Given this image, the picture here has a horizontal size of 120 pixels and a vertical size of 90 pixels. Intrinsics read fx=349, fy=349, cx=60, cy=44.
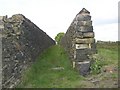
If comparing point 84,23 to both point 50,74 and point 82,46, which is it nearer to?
point 82,46

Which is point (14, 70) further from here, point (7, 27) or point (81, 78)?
point (81, 78)

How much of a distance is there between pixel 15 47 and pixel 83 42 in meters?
3.73

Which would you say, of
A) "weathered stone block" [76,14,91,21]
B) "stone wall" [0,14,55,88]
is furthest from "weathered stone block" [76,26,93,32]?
"stone wall" [0,14,55,88]

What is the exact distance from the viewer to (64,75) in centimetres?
1535

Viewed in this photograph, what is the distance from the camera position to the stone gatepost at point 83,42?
1638 cm

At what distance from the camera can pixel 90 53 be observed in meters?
16.6

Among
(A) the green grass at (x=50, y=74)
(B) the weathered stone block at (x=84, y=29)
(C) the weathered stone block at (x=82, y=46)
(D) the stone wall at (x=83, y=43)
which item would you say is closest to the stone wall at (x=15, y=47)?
(A) the green grass at (x=50, y=74)

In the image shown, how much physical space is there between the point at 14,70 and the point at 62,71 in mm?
2852

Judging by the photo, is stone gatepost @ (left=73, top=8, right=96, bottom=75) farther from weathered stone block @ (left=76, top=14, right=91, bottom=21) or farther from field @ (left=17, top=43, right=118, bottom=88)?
field @ (left=17, top=43, right=118, bottom=88)

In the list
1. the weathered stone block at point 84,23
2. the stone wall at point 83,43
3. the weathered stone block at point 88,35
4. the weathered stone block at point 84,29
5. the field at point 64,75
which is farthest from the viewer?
the weathered stone block at point 84,23

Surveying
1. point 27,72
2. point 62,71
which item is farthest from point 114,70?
point 27,72

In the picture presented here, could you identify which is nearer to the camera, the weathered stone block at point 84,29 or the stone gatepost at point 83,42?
the stone gatepost at point 83,42

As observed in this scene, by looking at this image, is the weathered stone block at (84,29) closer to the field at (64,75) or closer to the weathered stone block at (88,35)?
the weathered stone block at (88,35)

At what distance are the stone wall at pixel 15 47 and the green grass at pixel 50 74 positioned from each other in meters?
0.36
